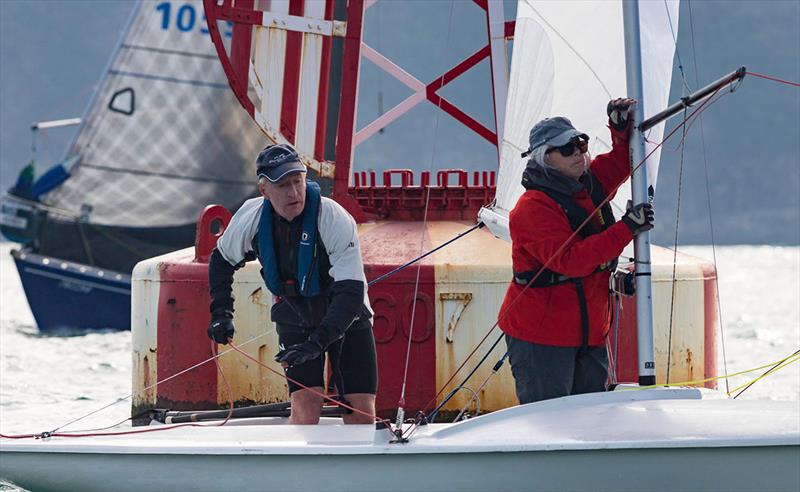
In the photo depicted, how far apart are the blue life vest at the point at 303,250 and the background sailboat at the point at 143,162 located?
812 inches

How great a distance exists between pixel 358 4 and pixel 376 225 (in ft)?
4.94

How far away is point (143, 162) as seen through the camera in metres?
29.5

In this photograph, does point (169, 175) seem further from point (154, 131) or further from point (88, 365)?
point (88, 365)

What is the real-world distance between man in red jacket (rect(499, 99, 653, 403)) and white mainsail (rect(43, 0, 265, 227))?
23507 mm

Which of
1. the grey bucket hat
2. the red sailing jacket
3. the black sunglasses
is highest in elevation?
the grey bucket hat

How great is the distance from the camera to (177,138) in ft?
98.6

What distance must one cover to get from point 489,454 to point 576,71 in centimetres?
224

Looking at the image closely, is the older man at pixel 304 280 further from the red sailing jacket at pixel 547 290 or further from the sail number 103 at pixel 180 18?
the sail number 103 at pixel 180 18

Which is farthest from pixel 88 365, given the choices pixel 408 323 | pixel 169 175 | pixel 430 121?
pixel 430 121

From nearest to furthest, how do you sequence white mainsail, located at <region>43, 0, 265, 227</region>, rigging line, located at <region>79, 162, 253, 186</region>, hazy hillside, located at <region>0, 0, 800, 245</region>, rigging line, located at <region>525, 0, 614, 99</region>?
rigging line, located at <region>525, 0, 614, 99</region> < white mainsail, located at <region>43, 0, 265, 227</region> < rigging line, located at <region>79, 162, 253, 186</region> < hazy hillside, located at <region>0, 0, 800, 245</region>

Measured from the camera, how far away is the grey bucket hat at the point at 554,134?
5.30 m

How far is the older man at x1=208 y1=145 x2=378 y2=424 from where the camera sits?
5.52m

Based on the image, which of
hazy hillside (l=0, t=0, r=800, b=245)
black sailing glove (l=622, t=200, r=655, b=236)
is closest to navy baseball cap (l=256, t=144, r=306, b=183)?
black sailing glove (l=622, t=200, r=655, b=236)

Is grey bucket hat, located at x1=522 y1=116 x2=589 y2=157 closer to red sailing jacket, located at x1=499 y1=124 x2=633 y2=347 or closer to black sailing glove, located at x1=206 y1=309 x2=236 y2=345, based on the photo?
red sailing jacket, located at x1=499 y1=124 x2=633 y2=347
